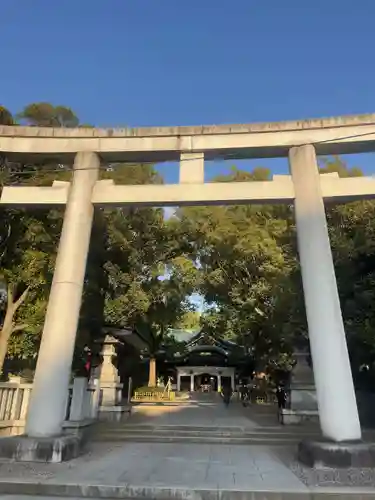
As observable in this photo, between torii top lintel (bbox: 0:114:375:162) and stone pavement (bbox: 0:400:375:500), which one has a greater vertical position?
torii top lintel (bbox: 0:114:375:162)

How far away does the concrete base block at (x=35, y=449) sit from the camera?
19.5 ft

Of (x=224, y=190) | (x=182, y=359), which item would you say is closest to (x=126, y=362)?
(x=182, y=359)

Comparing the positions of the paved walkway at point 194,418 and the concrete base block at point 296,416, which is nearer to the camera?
the concrete base block at point 296,416

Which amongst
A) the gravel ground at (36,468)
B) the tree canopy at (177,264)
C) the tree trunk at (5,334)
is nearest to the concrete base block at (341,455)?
the gravel ground at (36,468)

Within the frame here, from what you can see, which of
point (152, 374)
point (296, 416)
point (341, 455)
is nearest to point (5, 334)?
point (296, 416)

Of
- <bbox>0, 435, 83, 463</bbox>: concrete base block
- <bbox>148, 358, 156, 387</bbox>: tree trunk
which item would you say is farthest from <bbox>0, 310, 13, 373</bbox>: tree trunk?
<bbox>148, 358, 156, 387</bbox>: tree trunk

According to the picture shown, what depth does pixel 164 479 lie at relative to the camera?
17.0 ft

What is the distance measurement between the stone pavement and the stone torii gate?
3.40 ft

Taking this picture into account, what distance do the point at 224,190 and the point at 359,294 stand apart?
6.23 m

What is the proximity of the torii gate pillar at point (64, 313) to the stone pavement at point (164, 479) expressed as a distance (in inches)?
31.4

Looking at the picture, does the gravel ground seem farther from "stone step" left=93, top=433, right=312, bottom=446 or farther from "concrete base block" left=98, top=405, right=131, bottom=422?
"concrete base block" left=98, top=405, right=131, bottom=422

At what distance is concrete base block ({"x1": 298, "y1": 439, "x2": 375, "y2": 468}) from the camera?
562 cm

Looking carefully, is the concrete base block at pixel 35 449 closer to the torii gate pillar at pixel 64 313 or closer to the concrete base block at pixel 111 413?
the torii gate pillar at pixel 64 313

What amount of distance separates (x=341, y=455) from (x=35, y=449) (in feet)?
15.5
